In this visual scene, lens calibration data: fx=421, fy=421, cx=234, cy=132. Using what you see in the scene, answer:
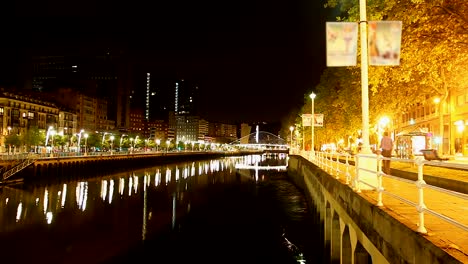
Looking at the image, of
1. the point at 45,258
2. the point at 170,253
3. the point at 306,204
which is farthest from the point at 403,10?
the point at 306,204

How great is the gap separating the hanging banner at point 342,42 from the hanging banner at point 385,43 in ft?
2.46

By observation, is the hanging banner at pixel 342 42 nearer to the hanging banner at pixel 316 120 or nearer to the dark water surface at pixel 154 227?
the dark water surface at pixel 154 227

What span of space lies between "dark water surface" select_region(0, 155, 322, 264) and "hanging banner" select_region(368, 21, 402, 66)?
11.3m

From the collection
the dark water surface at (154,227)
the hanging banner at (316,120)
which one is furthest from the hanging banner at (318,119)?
the dark water surface at (154,227)

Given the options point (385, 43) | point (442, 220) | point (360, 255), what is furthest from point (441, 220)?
point (385, 43)

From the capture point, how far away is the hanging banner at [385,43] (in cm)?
1254

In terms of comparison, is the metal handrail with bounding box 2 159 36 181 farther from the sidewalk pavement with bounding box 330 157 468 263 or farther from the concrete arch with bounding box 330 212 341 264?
the sidewalk pavement with bounding box 330 157 468 263

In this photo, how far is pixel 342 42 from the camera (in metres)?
13.4

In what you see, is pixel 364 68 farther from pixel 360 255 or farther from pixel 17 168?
pixel 17 168

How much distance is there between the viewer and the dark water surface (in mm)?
21594

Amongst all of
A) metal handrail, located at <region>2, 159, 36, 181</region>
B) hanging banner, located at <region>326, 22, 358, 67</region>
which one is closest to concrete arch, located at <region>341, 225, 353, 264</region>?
hanging banner, located at <region>326, 22, 358, 67</region>

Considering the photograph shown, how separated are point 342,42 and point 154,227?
2023 centimetres

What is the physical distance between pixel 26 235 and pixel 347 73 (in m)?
36.6

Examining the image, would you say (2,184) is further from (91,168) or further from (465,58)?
(465,58)
